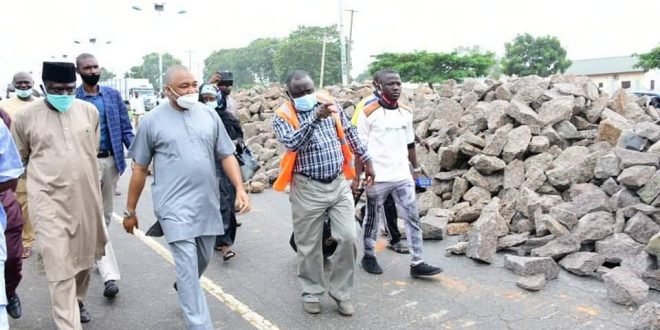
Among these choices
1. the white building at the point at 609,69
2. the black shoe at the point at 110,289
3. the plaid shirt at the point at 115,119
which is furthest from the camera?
the white building at the point at 609,69

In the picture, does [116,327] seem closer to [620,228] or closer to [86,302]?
[86,302]

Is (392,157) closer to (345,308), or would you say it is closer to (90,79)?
(345,308)

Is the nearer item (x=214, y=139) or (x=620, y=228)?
(x=214, y=139)

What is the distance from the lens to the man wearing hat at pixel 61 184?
11.2 ft

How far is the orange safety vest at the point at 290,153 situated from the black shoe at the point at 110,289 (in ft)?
5.08

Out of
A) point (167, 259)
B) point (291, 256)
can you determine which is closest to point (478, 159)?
point (291, 256)

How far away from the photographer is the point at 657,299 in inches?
166

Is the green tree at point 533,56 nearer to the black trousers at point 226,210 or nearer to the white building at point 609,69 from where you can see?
the white building at point 609,69

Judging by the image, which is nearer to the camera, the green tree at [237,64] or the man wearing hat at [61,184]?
the man wearing hat at [61,184]

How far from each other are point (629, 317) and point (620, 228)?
4.90 feet

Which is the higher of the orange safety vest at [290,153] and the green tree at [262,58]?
the green tree at [262,58]

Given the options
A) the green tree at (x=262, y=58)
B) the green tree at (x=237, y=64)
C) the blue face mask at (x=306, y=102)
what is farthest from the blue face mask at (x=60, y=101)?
the green tree at (x=262, y=58)

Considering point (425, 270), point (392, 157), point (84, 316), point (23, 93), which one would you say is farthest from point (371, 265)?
point (23, 93)

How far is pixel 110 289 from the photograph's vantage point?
175 inches
